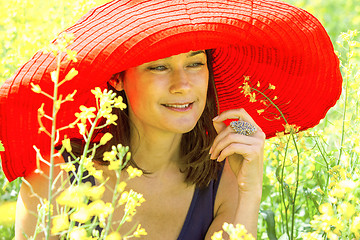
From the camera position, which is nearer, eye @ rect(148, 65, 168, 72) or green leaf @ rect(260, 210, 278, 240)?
eye @ rect(148, 65, 168, 72)

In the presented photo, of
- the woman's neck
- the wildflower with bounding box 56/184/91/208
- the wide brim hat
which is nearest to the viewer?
the wildflower with bounding box 56/184/91/208

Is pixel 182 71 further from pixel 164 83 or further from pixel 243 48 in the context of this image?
pixel 243 48

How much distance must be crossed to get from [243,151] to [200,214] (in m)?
0.44

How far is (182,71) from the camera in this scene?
182cm

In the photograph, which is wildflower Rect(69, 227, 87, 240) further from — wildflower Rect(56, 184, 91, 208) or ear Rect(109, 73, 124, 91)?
ear Rect(109, 73, 124, 91)

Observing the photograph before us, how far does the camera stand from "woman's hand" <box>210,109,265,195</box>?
1804mm

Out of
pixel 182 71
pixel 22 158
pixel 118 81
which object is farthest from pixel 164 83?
pixel 22 158

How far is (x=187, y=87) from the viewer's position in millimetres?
1811

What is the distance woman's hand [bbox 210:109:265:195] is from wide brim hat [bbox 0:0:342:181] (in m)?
0.16

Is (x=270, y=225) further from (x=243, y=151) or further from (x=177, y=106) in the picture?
(x=177, y=106)

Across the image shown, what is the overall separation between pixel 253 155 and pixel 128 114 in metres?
0.50

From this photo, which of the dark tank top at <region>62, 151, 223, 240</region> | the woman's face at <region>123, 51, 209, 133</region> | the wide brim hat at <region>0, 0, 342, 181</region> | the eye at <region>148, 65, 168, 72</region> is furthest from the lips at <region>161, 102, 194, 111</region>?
the dark tank top at <region>62, 151, 223, 240</region>

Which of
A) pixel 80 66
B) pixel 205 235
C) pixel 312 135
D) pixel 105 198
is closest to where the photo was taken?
pixel 80 66

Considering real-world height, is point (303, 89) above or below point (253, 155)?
above
